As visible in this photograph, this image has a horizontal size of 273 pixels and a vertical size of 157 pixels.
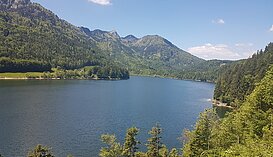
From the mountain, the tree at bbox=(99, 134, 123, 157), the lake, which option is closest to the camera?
the tree at bbox=(99, 134, 123, 157)

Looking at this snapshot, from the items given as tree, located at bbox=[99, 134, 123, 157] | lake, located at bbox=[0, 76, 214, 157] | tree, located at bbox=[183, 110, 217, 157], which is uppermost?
tree, located at bbox=[183, 110, 217, 157]

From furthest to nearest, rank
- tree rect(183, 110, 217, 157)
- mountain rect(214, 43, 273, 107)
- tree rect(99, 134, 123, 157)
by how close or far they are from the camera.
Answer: mountain rect(214, 43, 273, 107), tree rect(99, 134, 123, 157), tree rect(183, 110, 217, 157)

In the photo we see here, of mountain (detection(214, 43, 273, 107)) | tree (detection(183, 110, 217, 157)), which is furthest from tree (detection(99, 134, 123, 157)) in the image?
mountain (detection(214, 43, 273, 107))

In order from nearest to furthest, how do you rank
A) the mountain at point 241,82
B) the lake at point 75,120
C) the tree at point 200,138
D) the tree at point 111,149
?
the tree at point 200,138, the tree at point 111,149, the lake at point 75,120, the mountain at point 241,82

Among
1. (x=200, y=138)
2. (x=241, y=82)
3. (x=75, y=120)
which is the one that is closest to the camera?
(x=200, y=138)

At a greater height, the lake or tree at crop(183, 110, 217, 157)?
tree at crop(183, 110, 217, 157)

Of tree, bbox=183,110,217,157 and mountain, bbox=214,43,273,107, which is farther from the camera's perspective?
mountain, bbox=214,43,273,107

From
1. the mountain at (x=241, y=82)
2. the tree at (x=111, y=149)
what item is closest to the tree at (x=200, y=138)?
the tree at (x=111, y=149)

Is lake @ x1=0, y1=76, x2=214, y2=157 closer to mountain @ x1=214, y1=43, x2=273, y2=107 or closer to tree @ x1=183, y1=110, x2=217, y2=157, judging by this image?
mountain @ x1=214, y1=43, x2=273, y2=107

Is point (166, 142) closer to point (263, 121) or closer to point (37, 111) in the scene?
point (263, 121)

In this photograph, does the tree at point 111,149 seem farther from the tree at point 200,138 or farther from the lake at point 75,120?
the lake at point 75,120

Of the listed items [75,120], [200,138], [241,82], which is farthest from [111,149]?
[241,82]

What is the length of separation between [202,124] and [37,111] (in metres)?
104

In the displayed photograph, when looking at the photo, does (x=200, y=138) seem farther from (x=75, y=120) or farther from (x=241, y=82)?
(x=241, y=82)
